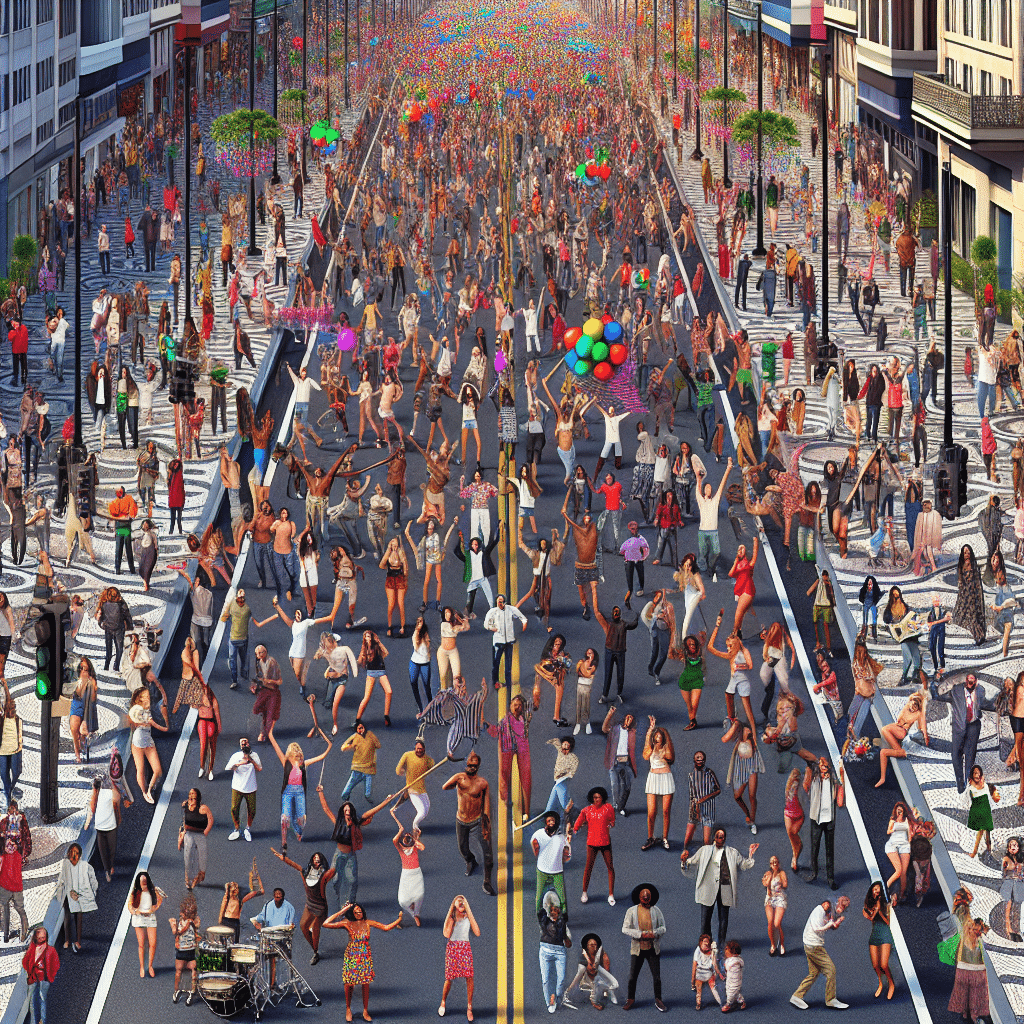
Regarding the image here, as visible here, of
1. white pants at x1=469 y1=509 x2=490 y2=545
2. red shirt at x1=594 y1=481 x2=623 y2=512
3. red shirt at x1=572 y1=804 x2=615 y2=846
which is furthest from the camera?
red shirt at x1=594 y1=481 x2=623 y2=512

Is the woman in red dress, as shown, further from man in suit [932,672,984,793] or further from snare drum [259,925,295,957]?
snare drum [259,925,295,957]

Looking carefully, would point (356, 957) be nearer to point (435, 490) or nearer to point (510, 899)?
point (510, 899)

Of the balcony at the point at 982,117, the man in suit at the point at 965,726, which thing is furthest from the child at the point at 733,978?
the balcony at the point at 982,117

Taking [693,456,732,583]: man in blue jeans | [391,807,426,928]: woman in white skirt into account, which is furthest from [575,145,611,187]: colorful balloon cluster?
[391,807,426,928]: woman in white skirt

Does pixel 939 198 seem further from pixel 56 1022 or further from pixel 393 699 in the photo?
pixel 56 1022

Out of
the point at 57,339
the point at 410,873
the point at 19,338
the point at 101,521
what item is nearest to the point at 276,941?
the point at 410,873

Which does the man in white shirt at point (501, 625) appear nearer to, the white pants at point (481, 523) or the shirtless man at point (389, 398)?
the white pants at point (481, 523)

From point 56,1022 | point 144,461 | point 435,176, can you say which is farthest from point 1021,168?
point 56,1022
